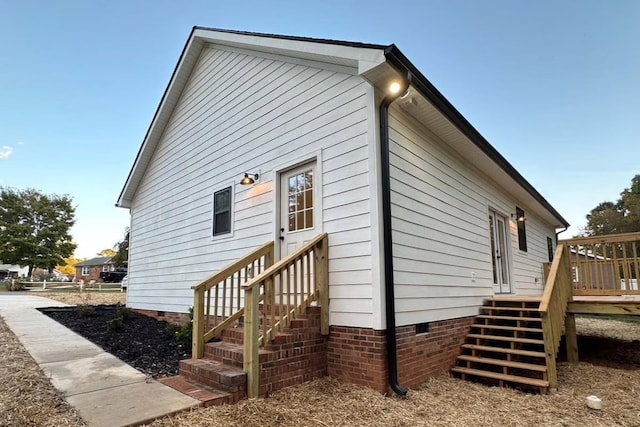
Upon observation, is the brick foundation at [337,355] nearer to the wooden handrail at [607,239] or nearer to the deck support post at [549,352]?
the deck support post at [549,352]

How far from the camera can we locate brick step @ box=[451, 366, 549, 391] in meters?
4.25

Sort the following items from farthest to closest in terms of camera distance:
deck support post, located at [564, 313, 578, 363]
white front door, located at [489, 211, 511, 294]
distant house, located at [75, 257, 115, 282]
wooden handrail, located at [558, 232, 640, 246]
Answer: distant house, located at [75, 257, 115, 282] → white front door, located at [489, 211, 511, 294] → deck support post, located at [564, 313, 578, 363] → wooden handrail, located at [558, 232, 640, 246]

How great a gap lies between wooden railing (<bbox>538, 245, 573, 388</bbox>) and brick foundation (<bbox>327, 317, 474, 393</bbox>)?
4.15 ft

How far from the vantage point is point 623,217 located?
27.1 meters

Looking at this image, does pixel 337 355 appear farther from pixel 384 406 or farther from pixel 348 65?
pixel 348 65

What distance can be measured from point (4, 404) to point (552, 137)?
1790 cm

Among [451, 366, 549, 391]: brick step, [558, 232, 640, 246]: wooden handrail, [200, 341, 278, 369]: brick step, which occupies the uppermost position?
[558, 232, 640, 246]: wooden handrail

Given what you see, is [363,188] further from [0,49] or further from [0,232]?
[0,232]

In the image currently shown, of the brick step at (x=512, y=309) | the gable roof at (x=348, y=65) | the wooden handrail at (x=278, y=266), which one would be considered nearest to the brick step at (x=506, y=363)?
the brick step at (x=512, y=309)

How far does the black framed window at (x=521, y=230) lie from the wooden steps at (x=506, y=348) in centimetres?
335

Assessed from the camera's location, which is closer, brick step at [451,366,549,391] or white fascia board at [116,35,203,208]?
brick step at [451,366,549,391]

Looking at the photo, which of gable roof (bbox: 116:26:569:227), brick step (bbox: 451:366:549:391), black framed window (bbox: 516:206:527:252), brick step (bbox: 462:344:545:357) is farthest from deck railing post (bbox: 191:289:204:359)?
black framed window (bbox: 516:206:527:252)

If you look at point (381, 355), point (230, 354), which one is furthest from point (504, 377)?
point (230, 354)

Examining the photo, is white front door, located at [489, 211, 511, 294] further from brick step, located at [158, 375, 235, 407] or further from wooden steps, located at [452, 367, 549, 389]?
brick step, located at [158, 375, 235, 407]
